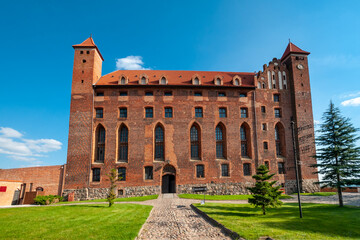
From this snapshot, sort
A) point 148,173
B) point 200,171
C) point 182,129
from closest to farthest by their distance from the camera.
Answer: point 148,173 → point 200,171 → point 182,129

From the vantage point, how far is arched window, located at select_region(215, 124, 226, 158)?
107 ft

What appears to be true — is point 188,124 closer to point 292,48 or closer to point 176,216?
point 176,216

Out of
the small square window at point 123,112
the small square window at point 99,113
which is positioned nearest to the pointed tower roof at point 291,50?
the small square window at point 123,112

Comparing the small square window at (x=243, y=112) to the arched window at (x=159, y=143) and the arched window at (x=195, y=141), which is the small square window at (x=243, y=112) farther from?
the arched window at (x=159, y=143)

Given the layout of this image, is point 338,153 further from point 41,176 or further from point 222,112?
point 41,176

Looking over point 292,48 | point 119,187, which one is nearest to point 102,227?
point 119,187

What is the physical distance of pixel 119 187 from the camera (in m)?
29.5

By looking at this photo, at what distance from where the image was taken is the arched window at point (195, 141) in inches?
1272

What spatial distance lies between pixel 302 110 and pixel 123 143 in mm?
27303

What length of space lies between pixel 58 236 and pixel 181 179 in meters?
21.3

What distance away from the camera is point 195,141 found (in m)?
32.7

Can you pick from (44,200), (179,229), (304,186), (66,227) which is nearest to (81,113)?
(44,200)

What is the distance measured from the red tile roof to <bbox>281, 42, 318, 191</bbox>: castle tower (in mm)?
6479

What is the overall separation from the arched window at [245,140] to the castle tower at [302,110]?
7232mm
